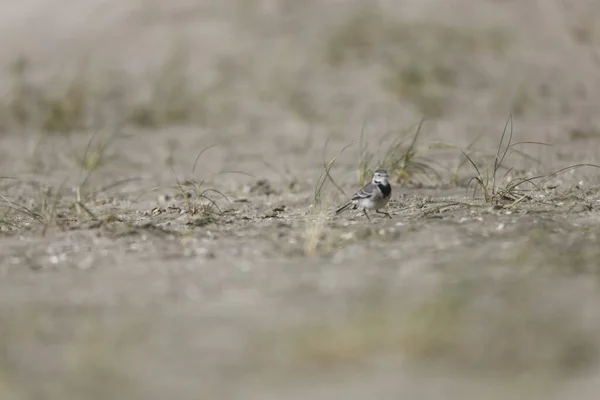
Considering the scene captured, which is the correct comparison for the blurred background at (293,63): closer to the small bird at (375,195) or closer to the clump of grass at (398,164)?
the clump of grass at (398,164)

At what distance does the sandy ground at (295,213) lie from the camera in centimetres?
378

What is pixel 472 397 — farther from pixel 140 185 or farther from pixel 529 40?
pixel 529 40

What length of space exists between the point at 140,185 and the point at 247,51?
14.6 ft

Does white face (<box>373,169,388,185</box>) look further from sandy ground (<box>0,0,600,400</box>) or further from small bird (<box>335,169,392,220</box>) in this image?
sandy ground (<box>0,0,600,400</box>)

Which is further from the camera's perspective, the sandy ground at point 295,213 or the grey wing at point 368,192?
the grey wing at point 368,192

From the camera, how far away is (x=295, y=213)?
683 centimetres

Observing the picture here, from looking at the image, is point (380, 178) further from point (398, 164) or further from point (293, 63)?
point (293, 63)

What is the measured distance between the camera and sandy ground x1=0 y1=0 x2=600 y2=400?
378 centimetres

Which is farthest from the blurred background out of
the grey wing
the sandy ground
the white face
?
the grey wing

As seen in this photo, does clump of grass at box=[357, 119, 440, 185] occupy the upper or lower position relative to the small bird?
lower

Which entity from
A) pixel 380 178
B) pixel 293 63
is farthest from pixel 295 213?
pixel 293 63

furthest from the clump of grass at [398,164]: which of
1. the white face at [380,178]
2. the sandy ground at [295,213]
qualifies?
the white face at [380,178]

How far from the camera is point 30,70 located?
12.5 metres

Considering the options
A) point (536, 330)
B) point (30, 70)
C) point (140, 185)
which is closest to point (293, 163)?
point (140, 185)
